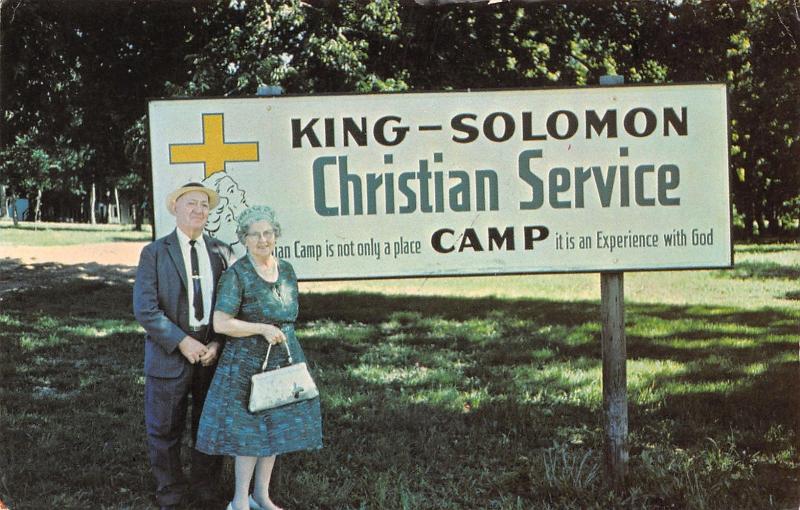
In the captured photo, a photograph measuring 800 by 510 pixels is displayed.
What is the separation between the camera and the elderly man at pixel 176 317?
363 cm

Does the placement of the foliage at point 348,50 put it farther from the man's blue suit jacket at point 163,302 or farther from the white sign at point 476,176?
the man's blue suit jacket at point 163,302

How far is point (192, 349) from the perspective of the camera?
11.9 feet

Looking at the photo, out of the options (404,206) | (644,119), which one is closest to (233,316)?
(404,206)

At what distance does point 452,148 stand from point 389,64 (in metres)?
5.65

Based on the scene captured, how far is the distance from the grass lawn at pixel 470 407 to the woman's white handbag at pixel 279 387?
0.84m

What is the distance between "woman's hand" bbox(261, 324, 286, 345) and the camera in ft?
11.4

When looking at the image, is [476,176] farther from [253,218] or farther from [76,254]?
[76,254]

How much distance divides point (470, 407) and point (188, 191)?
3.07 metres

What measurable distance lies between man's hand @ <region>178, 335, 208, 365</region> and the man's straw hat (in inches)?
26.7

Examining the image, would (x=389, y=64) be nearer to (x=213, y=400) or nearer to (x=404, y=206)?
(x=404, y=206)

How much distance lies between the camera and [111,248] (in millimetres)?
20906

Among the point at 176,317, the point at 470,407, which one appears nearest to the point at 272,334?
the point at 176,317

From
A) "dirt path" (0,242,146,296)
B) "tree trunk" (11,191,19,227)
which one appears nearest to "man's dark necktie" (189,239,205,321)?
"dirt path" (0,242,146,296)

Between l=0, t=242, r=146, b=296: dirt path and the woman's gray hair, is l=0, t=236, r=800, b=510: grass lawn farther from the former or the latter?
l=0, t=242, r=146, b=296: dirt path
